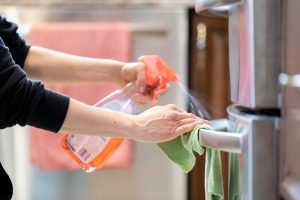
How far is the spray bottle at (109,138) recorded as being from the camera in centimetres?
86

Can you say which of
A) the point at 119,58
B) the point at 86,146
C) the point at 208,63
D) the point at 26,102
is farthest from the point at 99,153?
the point at 208,63

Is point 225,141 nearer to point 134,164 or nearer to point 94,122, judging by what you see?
point 94,122

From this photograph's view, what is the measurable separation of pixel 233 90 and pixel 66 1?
2.98 ft

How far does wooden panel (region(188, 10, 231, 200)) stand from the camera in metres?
1.48

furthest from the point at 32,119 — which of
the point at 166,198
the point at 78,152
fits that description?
the point at 166,198

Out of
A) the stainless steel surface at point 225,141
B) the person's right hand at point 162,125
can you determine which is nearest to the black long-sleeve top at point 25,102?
the person's right hand at point 162,125

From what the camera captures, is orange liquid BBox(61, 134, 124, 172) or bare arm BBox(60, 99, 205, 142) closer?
bare arm BBox(60, 99, 205, 142)

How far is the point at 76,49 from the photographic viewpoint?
1436mm

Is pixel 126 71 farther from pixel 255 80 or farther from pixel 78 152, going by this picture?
pixel 255 80

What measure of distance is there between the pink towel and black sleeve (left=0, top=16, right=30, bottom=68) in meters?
0.46

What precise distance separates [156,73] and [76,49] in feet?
1.98

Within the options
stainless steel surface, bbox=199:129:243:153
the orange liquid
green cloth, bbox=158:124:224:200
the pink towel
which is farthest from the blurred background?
stainless steel surface, bbox=199:129:243:153

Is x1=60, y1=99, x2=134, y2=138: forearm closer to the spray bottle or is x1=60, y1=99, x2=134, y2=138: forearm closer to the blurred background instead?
the spray bottle

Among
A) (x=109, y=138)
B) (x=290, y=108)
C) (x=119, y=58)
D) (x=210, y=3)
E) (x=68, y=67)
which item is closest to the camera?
(x=290, y=108)
